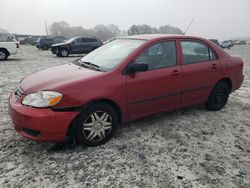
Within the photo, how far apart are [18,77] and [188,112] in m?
6.03

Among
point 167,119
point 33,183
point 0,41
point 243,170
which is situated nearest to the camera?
point 33,183

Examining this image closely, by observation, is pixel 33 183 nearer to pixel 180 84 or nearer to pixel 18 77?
pixel 180 84

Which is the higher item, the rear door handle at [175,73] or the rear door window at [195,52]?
the rear door window at [195,52]

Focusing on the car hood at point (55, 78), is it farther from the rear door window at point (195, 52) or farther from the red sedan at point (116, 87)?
the rear door window at point (195, 52)

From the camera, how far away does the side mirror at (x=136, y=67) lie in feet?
10.9

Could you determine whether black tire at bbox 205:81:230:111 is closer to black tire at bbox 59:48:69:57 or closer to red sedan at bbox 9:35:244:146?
red sedan at bbox 9:35:244:146

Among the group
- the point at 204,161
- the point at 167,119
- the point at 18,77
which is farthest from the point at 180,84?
the point at 18,77

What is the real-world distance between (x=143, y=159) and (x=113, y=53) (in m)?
1.78

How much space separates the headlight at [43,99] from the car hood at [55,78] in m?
0.08

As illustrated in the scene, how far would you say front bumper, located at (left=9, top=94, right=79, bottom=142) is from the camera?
282 cm

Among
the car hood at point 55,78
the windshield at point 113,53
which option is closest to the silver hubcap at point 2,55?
the windshield at point 113,53

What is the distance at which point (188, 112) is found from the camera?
4730 mm

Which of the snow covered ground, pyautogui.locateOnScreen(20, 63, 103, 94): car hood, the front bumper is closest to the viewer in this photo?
the snow covered ground

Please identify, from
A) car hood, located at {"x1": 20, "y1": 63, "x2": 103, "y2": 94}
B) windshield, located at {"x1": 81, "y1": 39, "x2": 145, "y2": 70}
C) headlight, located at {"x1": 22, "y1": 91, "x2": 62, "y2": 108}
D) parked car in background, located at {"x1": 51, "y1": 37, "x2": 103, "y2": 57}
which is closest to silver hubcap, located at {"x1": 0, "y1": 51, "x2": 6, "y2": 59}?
parked car in background, located at {"x1": 51, "y1": 37, "x2": 103, "y2": 57}
